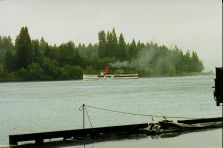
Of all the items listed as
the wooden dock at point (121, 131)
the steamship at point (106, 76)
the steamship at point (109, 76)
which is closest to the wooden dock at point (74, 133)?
the wooden dock at point (121, 131)

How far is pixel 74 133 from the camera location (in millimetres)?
16250

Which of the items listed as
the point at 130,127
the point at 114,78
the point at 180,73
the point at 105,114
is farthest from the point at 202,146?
the point at 180,73

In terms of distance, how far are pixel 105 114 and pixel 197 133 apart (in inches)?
1104

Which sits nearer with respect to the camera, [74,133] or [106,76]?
[74,133]

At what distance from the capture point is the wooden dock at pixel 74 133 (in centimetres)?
1502

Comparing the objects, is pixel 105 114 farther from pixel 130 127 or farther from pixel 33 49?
pixel 33 49

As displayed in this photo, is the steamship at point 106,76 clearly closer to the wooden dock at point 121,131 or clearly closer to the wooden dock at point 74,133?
the wooden dock at point 121,131

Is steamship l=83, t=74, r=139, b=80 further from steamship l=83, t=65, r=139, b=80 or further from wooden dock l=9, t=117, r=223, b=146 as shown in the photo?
wooden dock l=9, t=117, r=223, b=146

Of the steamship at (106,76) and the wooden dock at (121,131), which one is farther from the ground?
the steamship at (106,76)

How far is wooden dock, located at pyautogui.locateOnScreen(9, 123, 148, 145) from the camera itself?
1502 centimetres

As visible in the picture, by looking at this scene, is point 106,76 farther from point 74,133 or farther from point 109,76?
point 74,133

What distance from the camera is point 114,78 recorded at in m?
139

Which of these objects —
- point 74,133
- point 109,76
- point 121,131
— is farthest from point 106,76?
A: point 74,133

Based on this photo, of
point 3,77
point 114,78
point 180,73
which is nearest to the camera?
point 3,77
